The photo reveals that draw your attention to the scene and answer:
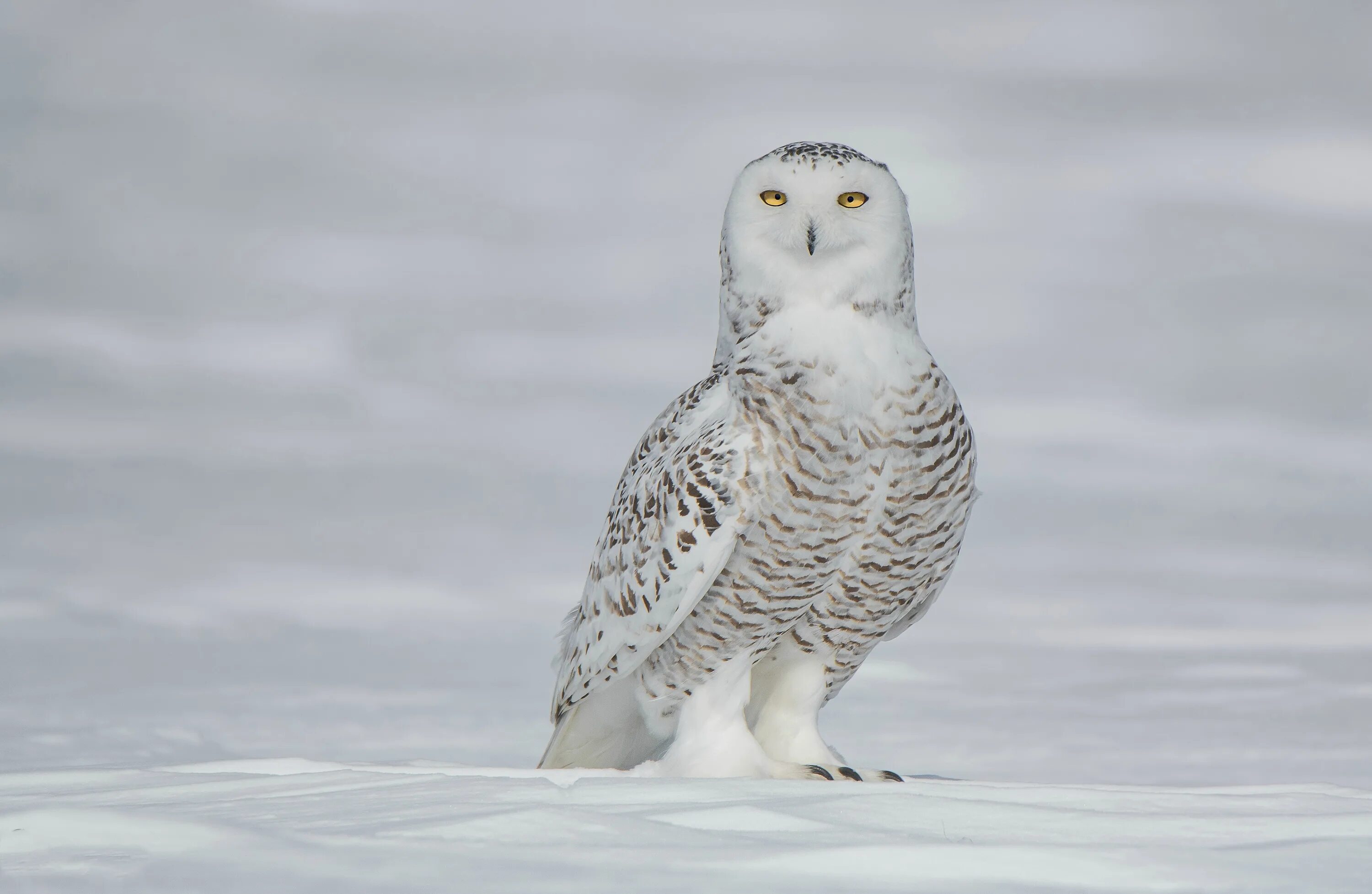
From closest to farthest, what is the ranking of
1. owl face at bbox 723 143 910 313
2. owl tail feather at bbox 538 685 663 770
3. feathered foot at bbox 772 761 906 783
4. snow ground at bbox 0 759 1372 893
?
snow ground at bbox 0 759 1372 893
owl face at bbox 723 143 910 313
feathered foot at bbox 772 761 906 783
owl tail feather at bbox 538 685 663 770

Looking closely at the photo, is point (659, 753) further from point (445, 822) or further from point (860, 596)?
point (445, 822)

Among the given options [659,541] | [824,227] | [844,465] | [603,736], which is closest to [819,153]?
[824,227]

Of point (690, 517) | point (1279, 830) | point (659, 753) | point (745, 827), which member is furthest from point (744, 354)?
point (1279, 830)

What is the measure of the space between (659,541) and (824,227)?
1.18m

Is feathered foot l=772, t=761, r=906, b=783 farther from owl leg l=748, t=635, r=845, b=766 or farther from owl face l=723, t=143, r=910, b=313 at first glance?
owl face l=723, t=143, r=910, b=313

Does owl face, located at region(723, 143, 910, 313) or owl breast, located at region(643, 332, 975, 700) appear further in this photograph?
owl face, located at region(723, 143, 910, 313)

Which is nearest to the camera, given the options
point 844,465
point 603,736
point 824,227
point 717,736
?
point 844,465

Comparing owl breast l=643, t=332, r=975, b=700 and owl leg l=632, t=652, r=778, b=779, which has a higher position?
owl breast l=643, t=332, r=975, b=700

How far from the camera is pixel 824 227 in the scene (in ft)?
15.5

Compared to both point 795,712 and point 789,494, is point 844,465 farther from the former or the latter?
point 795,712

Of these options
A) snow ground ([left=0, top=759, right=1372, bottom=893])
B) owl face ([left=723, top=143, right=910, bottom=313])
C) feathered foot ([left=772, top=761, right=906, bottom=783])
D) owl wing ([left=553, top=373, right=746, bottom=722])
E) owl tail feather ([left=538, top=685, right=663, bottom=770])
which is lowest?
snow ground ([left=0, top=759, right=1372, bottom=893])

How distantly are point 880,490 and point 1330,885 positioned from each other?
2014 mm

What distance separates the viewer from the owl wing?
4.61 m

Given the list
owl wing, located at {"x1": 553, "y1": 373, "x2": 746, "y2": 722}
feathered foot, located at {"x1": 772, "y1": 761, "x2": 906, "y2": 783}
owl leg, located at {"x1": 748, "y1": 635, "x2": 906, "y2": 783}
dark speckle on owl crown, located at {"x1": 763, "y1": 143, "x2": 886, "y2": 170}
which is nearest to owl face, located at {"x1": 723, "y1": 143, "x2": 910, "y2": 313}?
dark speckle on owl crown, located at {"x1": 763, "y1": 143, "x2": 886, "y2": 170}
